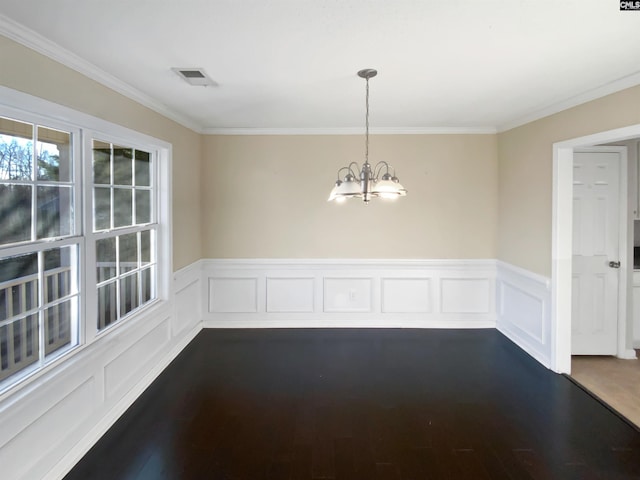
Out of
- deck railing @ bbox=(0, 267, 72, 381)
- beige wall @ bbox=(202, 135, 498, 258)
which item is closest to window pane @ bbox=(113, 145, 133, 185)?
deck railing @ bbox=(0, 267, 72, 381)

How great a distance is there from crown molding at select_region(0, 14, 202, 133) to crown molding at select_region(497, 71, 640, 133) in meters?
3.65

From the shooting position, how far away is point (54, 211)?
6.98 ft

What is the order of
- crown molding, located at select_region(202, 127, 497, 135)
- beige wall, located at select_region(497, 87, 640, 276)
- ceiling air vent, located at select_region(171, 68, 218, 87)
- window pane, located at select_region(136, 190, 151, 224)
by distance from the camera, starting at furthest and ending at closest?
crown molding, located at select_region(202, 127, 497, 135), window pane, located at select_region(136, 190, 151, 224), beige wall, located at select_region(497, 87, 640, 276), ceiling air vent, located at select_region(171, 68, 218, 87)

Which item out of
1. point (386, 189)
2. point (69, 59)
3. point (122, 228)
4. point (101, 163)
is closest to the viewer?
point (69, 59)

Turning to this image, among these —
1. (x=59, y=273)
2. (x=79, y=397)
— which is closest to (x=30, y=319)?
(x=59, y=273)

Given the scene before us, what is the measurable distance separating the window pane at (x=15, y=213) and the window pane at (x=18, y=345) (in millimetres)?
471

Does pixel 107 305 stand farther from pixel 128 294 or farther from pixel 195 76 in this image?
pixel 195 76

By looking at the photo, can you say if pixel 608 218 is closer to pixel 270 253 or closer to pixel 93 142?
pixel 270 253

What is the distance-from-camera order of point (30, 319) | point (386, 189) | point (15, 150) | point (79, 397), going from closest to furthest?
point (15, 150) → point (30, 319) → point (79, 397) → point (386, 189)

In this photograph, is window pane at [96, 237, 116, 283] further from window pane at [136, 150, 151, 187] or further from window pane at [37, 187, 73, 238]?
window pane at [136, 150, 151, 187]

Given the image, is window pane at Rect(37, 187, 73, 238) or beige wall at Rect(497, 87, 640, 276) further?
beige wall at Rect(497, 87, 640, 276)

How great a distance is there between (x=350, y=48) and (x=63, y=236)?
213 cm

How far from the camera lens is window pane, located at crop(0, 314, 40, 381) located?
1.83 meters

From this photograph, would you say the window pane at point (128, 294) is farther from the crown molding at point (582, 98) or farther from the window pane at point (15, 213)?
the crown molding at point (582, 98)
